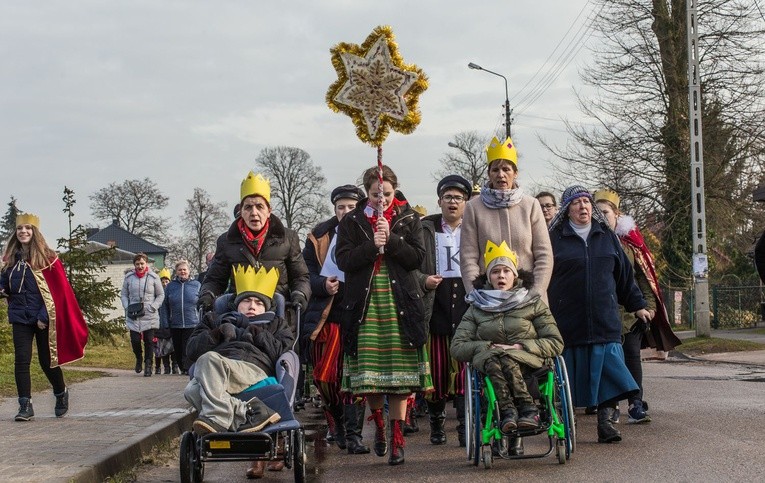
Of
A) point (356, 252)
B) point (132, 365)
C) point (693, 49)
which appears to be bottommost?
point (132, 365)

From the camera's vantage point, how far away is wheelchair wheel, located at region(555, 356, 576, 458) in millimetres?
7652

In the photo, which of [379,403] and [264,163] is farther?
[264,163]

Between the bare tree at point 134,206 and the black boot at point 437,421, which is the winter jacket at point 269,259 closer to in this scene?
the black boot at point 437,421

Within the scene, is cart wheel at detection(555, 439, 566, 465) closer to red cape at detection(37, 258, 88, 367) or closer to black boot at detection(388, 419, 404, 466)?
black boot at detection(388, 419, 404, 466)

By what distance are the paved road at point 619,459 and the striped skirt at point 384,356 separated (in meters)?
0.54

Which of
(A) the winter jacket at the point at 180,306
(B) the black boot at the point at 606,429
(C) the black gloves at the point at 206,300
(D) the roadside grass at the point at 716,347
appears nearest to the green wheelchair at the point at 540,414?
(B) the black boot at the point at 606,429

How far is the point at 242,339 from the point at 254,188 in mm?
1619

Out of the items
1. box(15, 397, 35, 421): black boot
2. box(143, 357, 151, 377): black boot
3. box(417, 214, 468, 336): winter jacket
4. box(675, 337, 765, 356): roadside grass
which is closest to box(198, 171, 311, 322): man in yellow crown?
box(417, 214, 468, 336): winter jacket

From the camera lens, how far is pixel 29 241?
11234 millimetres

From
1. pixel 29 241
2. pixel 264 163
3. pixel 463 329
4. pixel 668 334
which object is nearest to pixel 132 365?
pixel 29 241

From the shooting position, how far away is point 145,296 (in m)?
19.5

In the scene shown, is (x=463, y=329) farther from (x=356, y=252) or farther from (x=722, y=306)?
(x=722, y=306)

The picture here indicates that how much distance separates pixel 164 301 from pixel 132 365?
14.2ft

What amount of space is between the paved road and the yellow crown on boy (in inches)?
→ 51.0
